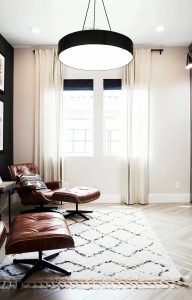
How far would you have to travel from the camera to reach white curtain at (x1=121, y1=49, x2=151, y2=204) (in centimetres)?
470

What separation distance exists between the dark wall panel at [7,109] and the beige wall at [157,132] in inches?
4.5

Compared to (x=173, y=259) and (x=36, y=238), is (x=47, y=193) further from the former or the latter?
(x=173, y=259)

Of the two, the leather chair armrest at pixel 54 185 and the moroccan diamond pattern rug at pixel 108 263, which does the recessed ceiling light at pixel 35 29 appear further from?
the moroccan diamond pattern rug at pixel 108 263

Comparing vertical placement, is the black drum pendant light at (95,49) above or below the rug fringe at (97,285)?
above

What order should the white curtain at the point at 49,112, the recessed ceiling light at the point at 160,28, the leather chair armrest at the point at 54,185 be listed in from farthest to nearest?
the white curtain at the point at 49,112 < the leather chair armrest at the point at 54,185 < the recessed ceiling light at the point at 160,28

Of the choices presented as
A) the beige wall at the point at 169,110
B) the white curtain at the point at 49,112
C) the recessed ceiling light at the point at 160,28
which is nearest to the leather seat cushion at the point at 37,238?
the white curtain at the point at 49,112

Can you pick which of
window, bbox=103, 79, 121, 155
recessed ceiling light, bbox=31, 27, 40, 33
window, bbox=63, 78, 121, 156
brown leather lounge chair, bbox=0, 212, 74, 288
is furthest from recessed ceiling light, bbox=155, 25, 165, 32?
brown leather lounge chair, bbox=0, 212, 74, 288

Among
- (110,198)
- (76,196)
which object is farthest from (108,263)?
(110,198)

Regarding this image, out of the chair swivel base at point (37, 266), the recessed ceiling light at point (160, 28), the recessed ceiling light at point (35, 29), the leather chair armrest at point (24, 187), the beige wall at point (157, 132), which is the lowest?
the chair swivel base at point (37, 266)

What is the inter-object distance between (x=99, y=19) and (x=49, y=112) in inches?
70.0

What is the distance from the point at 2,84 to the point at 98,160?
6.98 ft

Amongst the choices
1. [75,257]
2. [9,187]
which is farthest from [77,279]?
[9,187]

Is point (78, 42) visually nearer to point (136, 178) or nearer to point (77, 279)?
point (77, 279)

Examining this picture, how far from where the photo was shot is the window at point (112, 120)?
4918 millimetres
